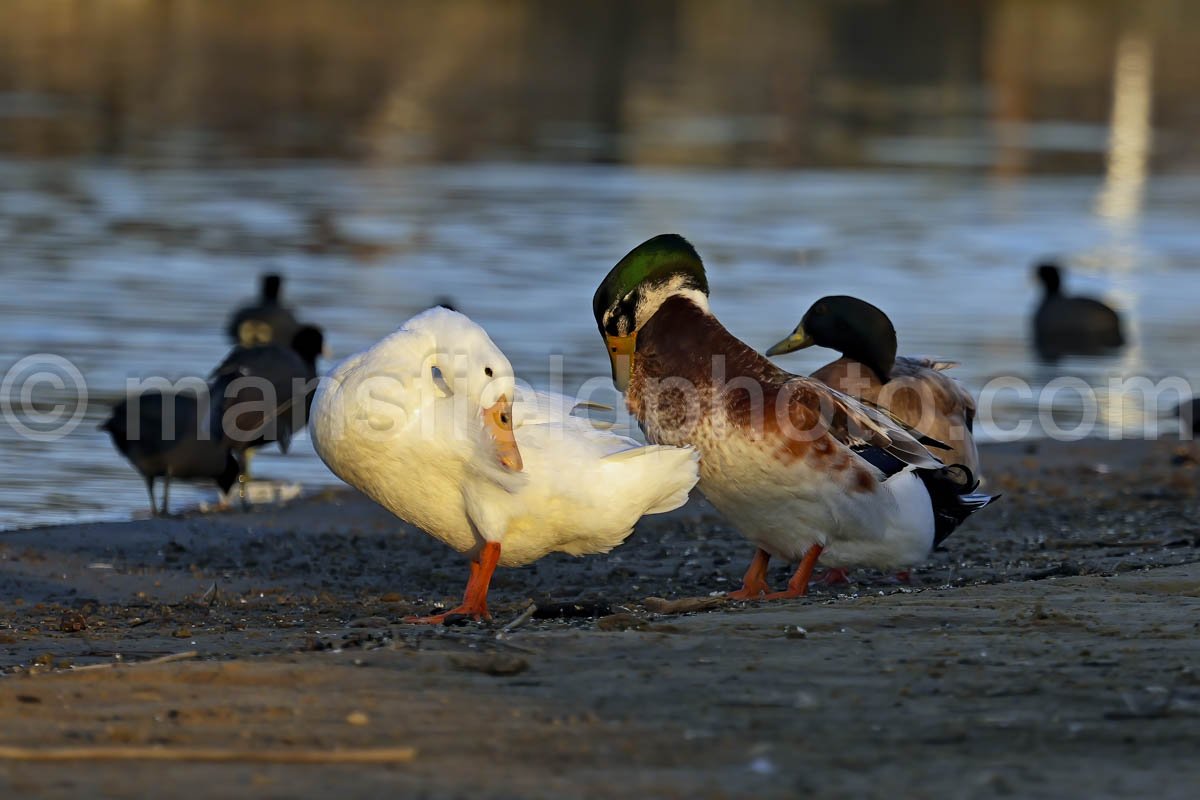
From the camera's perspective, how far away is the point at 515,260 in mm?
17422

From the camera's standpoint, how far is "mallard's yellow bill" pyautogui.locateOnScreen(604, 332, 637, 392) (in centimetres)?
670

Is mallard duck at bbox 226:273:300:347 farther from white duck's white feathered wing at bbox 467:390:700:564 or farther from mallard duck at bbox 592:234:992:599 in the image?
white duck's white feathered wing at bbox 467:390:700:564

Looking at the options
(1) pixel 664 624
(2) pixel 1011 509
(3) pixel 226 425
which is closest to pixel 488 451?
(1) pixel 664 624

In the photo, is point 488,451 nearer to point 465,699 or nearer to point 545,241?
point 465,699

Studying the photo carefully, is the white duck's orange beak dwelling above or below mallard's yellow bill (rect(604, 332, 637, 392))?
below

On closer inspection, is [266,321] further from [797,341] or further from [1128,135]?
[1128,135]

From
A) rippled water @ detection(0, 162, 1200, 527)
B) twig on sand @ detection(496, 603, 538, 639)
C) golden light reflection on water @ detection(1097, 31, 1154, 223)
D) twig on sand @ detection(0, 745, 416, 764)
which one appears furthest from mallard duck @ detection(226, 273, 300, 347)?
golden light reflection on water @ detection(1097, 31, 1154, 223)

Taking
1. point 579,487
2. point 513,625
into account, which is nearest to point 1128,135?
point 579,487

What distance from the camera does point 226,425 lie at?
399 inches

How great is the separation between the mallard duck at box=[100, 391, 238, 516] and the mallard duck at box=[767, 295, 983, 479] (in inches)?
146

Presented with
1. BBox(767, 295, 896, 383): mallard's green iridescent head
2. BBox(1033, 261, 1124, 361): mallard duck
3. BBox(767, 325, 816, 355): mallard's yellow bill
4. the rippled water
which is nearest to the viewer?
BBox(767, 295, 896, 383): mallard's green iridescent head

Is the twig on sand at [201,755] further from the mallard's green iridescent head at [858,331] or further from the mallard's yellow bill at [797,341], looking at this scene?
the mallard's yellow bill at [797,341]

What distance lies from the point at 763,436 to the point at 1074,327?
9553 mm

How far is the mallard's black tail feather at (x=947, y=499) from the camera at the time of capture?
6738mm
